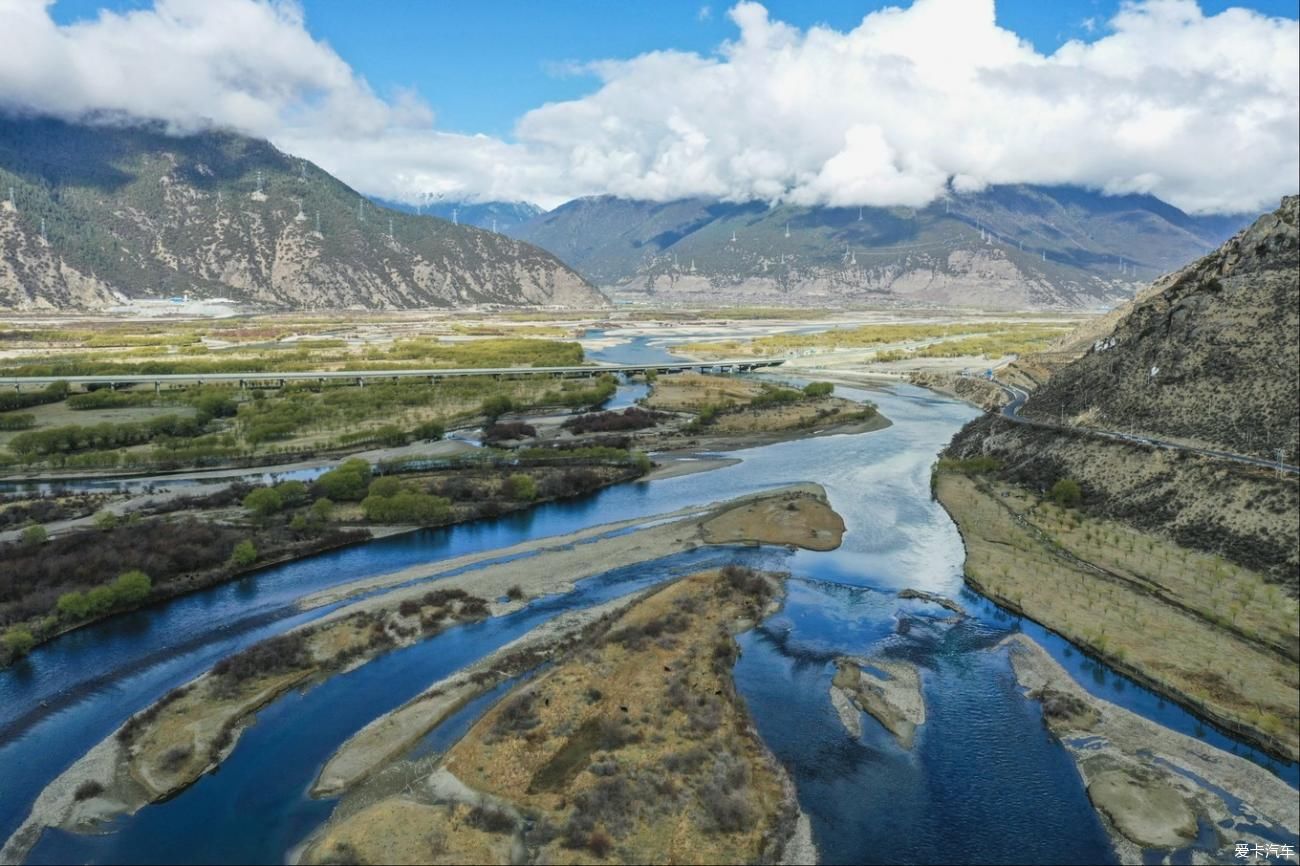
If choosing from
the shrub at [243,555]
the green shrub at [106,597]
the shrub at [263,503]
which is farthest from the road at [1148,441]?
the green shrub at [106,597]

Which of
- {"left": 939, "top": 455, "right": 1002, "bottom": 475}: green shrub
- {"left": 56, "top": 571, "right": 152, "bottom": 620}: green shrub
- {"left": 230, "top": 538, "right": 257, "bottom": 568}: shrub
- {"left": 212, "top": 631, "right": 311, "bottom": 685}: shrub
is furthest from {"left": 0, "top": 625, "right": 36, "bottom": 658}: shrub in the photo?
{"left": 939, "top": 455, "right": 1002, "bottom": 475}: green shrub

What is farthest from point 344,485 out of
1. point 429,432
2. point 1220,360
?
point 1220,360

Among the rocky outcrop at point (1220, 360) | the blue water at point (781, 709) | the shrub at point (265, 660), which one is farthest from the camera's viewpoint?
the rocky outcrop at point (1220, 360)

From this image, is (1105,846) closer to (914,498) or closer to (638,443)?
(914,498)

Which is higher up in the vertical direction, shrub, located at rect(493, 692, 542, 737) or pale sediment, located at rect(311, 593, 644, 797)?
shrub, located at rect(493, 692, 542, 737)

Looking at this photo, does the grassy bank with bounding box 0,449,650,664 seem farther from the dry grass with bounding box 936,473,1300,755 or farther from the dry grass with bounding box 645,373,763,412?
the dry grass with bounding box 645,373,763,412

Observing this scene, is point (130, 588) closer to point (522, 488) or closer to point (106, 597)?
point (106, 597)

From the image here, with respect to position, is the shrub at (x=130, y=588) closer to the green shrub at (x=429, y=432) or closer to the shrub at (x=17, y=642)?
the shrub at (x=17, y=642)
